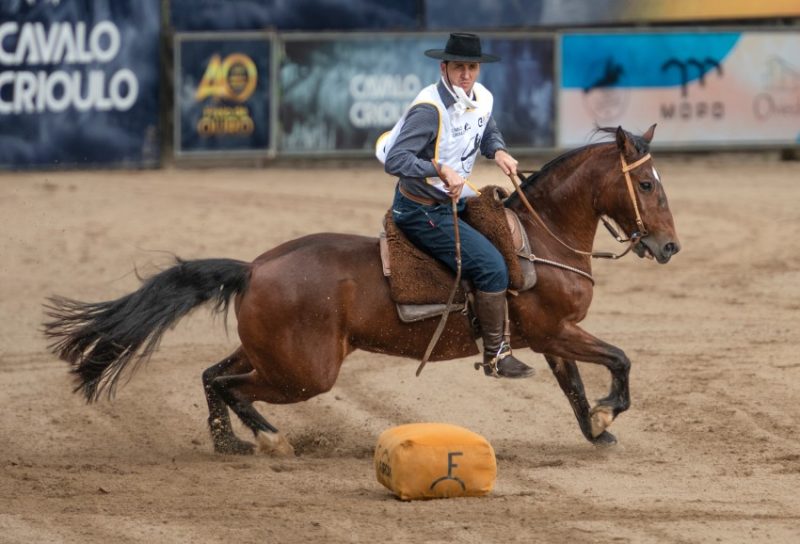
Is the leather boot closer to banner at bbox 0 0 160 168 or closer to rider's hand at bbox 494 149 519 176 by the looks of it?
rider's hand at bbox 494 149 519 176

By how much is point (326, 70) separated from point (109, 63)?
2.80 meters

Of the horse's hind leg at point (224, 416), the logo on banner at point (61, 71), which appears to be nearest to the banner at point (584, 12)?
the logo on banner at point (61, 71)

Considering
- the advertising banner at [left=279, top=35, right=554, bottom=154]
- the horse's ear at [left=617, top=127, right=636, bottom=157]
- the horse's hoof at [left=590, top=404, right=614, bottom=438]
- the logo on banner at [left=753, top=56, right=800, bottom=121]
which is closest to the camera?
the horse's ear at [left=617, top=127, right=636, bottom=157]

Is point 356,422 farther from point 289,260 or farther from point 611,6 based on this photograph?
point 611,6

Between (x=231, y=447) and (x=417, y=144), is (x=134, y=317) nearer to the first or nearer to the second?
(x=231, y=447)

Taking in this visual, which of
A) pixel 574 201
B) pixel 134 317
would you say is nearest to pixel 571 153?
pixel 574 201

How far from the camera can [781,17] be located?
1992 cm

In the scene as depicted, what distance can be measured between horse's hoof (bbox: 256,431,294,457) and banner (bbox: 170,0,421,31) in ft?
38.7

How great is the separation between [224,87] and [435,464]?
41.1 ft

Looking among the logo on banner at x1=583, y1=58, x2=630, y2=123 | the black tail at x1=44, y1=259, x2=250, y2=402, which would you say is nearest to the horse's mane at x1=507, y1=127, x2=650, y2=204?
the black tail at x1=44, y1=259, x2=250, y2=402

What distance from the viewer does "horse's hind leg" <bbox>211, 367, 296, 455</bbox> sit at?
26.3 ft

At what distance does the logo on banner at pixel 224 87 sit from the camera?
61.2ft

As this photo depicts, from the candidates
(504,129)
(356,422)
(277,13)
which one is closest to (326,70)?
(277,13)

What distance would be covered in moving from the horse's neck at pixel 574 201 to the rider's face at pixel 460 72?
878mm
